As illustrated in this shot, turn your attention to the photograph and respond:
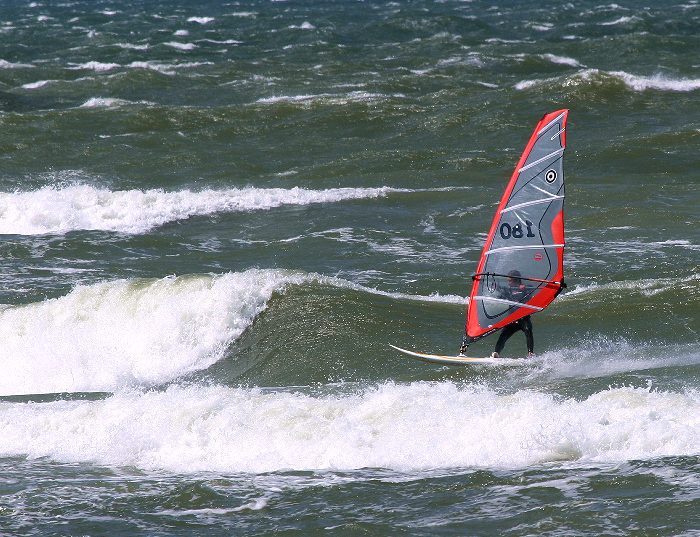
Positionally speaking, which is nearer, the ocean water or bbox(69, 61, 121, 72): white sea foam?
the ocean water

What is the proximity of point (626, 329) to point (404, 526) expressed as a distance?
633 centimetres

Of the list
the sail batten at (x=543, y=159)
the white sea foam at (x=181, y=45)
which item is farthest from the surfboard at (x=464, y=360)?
the white sea foam at (x=181, y=45)

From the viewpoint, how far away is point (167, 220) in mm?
21922

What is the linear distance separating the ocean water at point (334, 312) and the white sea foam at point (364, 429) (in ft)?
0.11

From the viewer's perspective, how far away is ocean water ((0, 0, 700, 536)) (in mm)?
9414

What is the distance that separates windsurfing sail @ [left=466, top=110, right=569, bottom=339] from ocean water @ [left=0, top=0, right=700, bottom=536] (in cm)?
77

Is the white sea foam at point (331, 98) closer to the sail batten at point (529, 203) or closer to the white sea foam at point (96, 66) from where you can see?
the white sea foam at point (96, 66)

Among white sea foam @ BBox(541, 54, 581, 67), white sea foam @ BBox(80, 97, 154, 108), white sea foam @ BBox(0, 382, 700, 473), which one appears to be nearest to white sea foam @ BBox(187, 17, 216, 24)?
white sea foam @ BBox(541, 54, 581, 67)

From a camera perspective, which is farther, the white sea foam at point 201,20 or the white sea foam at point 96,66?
the white sea foam at point 201,20

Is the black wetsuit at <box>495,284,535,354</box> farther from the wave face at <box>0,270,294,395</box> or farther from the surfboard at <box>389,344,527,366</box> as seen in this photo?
the wave face at <box>0,270,294,395</box>

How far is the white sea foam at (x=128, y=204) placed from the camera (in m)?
22.1

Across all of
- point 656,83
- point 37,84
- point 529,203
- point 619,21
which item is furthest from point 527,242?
point 619,21

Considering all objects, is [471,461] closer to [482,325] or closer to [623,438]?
[623,438]

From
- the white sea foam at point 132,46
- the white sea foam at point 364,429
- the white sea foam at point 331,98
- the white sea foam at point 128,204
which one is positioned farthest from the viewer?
the white sea foam at point 132,46
